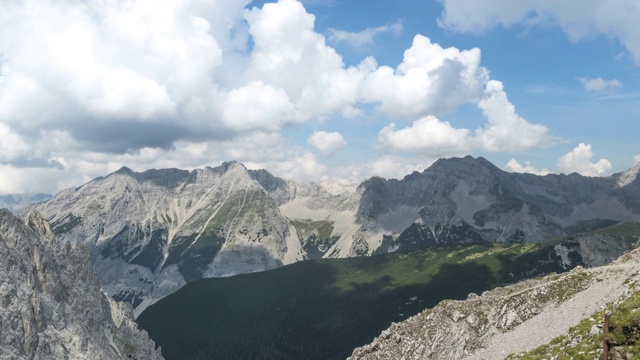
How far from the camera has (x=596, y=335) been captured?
41.1 meters

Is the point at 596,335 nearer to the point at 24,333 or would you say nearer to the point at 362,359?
the point at 362,359

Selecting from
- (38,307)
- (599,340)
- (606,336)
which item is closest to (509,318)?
(599,340)

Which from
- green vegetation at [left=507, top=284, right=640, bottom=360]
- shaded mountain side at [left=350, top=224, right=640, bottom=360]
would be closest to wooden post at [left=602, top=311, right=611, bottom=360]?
green vegetation at [left=507, top=284, right=640, bottom=360]

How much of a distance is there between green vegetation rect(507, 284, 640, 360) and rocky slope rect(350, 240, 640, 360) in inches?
73.8

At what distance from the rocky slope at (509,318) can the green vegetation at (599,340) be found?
188 cm

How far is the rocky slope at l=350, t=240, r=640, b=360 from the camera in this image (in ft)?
185

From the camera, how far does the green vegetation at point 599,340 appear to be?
36.0 m

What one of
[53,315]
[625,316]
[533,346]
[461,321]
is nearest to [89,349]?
[53,315]

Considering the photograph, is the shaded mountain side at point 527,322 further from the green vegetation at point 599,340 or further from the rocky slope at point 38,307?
the rocky slope at point 38,307

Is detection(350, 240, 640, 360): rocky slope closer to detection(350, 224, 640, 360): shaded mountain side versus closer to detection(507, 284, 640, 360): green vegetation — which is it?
detection(350, 224, 640, 360): shaded mountain side

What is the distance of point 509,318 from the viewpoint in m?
66.4

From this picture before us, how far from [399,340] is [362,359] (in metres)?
7.46

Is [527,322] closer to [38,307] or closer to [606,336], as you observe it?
[606,336]

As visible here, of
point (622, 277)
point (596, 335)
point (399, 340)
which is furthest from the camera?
point (399, 340)
